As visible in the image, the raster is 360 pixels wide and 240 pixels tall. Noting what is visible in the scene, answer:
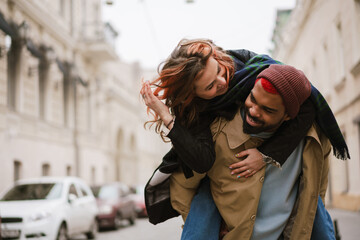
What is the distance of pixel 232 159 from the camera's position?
102 inches

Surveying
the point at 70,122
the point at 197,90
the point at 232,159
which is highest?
the point at 197,90

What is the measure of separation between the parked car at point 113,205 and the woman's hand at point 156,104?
48.8ft

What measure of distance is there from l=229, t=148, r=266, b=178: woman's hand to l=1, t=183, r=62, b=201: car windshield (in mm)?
10058

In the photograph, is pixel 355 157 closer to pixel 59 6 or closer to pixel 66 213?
pixel 66 213

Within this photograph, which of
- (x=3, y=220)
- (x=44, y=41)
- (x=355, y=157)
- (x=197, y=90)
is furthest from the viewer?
(x=44, y=41)

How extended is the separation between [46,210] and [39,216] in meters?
0.25

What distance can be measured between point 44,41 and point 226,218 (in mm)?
22471

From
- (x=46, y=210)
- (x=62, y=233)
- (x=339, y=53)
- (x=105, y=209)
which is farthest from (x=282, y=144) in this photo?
(x=339, y=53)

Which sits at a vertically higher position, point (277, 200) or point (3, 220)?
point (277, 200)

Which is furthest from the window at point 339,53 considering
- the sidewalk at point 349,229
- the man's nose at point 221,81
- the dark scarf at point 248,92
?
the man's nose at point 221,81

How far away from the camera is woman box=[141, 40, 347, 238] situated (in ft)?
8.07

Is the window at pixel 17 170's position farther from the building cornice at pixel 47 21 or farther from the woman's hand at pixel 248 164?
the woman's hand at pixel 248 164

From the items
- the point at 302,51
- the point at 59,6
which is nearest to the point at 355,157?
the point at 302,51

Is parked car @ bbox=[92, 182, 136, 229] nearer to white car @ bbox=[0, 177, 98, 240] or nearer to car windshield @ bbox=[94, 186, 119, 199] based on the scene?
car windshield @ bbox=[94, 186, 119, 199]
